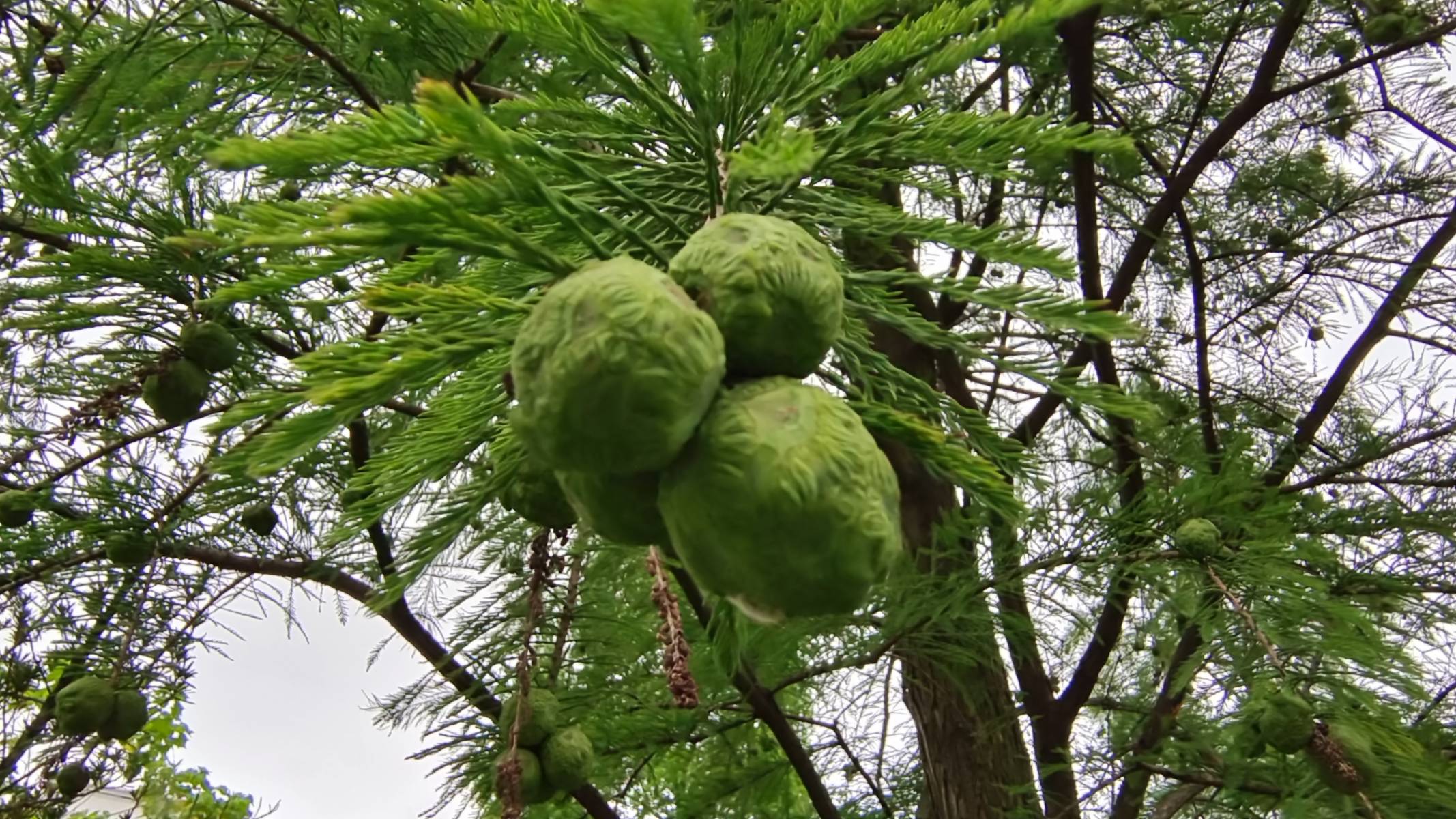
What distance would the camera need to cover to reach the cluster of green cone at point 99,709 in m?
1.78

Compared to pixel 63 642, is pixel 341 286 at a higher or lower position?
higher

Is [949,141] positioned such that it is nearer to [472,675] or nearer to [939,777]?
[472,675]

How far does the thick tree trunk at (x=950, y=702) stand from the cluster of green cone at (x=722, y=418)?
1.60 m

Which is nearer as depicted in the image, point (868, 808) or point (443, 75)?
point (443, 75)

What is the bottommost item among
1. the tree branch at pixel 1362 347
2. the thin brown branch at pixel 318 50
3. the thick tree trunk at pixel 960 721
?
the thick tree trunk at pixel 960 721

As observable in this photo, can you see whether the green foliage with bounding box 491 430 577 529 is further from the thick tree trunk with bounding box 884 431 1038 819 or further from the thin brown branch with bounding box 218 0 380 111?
the thick tree trunk with bounding box 884 431 1038 819

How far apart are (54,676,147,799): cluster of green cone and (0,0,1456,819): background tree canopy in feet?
0.35

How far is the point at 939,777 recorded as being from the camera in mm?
2428

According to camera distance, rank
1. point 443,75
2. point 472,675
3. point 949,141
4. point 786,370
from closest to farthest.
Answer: point 786,370, point 949,141, point 443,75, point 472,675

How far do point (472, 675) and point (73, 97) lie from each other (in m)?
1.14

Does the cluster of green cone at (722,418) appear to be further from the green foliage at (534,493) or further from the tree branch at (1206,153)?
the tree branch at (1206,153)

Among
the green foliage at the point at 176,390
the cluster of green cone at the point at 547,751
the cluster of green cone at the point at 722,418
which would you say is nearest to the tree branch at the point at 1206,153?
the cluster of green cone at the point at 547,751

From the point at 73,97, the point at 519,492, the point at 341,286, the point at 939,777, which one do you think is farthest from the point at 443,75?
the point at 939,777

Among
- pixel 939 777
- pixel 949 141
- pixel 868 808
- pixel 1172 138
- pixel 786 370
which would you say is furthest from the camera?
pixel 1172 138
